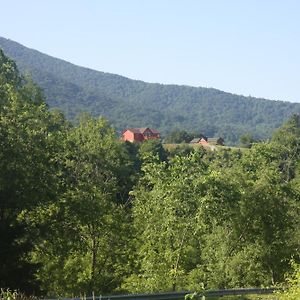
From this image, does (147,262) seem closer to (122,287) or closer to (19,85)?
(122,287)

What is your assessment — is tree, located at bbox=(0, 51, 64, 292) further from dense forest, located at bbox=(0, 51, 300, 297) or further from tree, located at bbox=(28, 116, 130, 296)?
tree, located at bbox=(28, 116, 130, 296)

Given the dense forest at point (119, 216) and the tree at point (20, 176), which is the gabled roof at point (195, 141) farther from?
the tree at point (20, 176)

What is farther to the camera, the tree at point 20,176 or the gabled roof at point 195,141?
the gabled roof at point 195,141

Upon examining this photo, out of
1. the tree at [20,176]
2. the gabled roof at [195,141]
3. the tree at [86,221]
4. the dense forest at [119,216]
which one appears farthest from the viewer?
the gabled roof at [195,141]

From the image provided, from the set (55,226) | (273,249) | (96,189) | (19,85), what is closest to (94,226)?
(96,189)

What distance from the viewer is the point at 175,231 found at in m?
22.6

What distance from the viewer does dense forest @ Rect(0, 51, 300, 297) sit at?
66.2 feet

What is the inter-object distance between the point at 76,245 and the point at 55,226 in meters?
1.49

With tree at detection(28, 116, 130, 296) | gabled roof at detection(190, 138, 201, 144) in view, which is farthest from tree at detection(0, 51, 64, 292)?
gabled roof at detection(190, 138, 201, 144)

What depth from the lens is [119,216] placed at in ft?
87.1

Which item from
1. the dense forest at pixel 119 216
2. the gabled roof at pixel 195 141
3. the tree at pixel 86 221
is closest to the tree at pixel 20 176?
the dense forest at pixel 119 216

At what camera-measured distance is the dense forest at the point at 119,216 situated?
66.2 feet

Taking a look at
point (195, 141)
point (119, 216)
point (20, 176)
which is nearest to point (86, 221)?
point (20, 176)

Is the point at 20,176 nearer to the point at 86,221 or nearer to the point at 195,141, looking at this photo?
the point at 86,221
